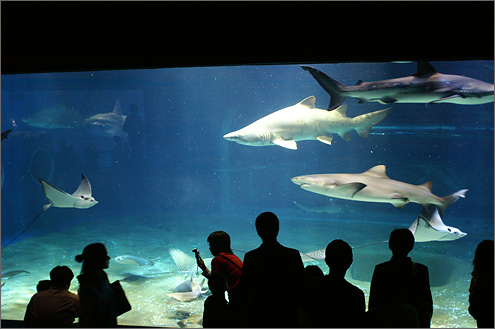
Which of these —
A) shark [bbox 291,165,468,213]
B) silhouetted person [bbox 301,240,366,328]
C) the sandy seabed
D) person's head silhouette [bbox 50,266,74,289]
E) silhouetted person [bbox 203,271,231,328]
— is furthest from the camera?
shark [bbox 291,165,468,213]

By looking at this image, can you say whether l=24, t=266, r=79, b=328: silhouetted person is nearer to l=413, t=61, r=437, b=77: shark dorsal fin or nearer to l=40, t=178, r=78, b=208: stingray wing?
l=40, t=178, r=78, b=208: stingray wing

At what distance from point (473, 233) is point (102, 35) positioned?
15218 millimetres

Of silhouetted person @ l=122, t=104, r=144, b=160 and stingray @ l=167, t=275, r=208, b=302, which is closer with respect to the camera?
stingray @ l=167, t=275, r=208, b=302

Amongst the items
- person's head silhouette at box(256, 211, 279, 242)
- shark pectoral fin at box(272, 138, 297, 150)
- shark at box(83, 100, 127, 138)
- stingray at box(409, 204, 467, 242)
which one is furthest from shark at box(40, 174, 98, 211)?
shark at box(83, 100, 127, 138)

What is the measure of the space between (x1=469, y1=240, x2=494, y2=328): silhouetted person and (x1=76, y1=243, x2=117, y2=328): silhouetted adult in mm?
2275

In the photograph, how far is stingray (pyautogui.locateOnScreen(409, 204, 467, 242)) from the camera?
4.18 metres

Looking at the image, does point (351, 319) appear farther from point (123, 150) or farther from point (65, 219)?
point (123, 150)

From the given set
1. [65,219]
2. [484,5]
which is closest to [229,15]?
[484,5]

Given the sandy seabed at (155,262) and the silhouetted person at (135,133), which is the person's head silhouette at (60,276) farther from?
the silhouetted person at (135,133)

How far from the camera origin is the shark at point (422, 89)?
10.7 ft

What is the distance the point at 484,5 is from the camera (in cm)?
283

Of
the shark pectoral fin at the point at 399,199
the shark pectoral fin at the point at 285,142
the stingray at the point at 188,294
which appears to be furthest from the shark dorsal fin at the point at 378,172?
the stingray at the point at 188,294

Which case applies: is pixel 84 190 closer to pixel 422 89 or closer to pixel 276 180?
pixel 422 89

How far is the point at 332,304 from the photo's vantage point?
1.74 m
